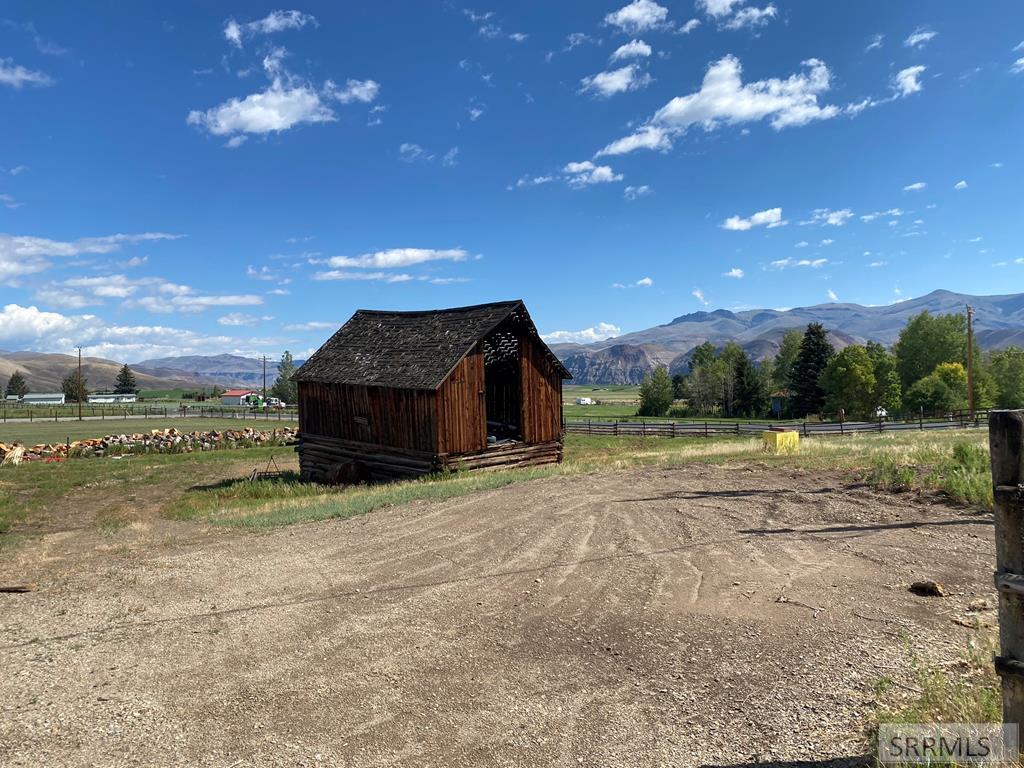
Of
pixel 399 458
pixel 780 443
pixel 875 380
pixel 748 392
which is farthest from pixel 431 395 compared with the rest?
pixel 748 392

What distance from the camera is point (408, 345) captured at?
86.6 ft

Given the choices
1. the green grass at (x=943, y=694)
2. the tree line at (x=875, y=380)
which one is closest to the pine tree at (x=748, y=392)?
the tree line at (x=875, y=380)

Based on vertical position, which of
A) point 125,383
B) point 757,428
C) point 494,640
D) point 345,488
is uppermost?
point 125,383

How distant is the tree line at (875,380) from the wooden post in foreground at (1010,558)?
198 ft

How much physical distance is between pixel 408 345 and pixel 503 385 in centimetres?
537

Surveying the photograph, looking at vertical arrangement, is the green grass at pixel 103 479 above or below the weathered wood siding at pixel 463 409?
below

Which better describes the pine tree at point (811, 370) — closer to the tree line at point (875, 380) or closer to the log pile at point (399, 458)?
the tree line at point (875, 380)

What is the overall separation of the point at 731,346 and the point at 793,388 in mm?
28590

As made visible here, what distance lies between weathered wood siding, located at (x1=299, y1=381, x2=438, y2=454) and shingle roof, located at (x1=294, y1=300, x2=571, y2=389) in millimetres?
478

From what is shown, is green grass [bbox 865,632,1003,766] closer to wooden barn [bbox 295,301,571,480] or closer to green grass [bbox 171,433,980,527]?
green grass [bbox 171,433,980,527]

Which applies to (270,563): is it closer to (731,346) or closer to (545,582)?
(545,582)

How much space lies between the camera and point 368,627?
7.43 m

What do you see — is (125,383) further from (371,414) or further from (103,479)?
(371,414)

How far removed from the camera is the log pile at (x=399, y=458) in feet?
75.9
